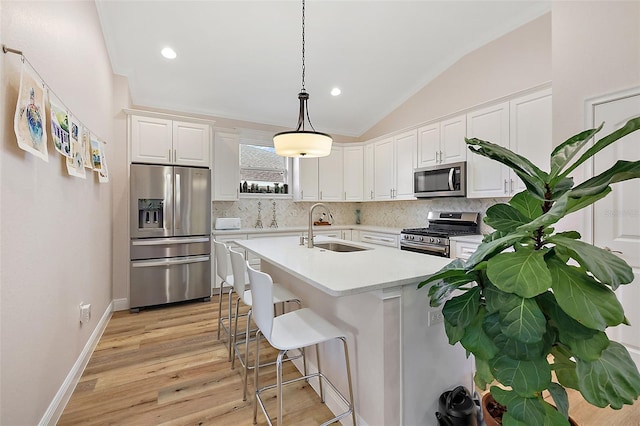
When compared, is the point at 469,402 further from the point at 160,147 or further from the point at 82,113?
the point at 160,147

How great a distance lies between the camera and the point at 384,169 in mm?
4715

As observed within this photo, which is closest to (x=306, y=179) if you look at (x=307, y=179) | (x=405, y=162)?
(x=307, y=179)

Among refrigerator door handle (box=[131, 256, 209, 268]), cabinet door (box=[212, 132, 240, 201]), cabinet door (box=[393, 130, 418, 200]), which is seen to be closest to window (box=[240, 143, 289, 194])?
cabinet door (box=[212, 132, 240, 201])

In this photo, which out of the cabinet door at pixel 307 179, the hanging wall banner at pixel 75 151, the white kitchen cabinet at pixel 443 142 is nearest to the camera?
the hanging wall banner at pixel 75 151

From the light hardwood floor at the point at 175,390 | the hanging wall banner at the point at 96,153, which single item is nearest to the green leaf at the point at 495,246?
the light hardwood floor at the point at 175,390

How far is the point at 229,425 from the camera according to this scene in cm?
170

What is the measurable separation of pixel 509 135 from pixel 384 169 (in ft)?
6.27

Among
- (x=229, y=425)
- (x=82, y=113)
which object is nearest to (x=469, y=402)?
(x=229, y=425)

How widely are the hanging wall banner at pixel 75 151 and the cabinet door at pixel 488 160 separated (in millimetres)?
3745

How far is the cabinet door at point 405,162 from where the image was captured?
4168mm

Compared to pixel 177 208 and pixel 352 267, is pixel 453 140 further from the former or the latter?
pixel 177 208

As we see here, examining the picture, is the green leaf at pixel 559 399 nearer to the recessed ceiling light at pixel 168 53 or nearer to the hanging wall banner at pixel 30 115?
the hanging wall banner at pixel 30 115

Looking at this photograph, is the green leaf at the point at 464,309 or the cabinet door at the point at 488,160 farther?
the cabinet door at the point at 488,160

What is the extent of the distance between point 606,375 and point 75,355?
296cm
